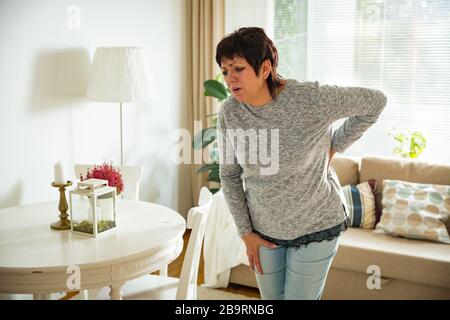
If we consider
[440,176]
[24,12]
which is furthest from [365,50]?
[24,12]

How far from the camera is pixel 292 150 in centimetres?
154

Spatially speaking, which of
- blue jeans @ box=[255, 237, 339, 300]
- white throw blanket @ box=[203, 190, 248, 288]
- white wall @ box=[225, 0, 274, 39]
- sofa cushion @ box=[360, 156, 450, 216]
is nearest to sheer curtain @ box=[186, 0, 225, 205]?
white wall @ box=[225, 0, 274, 39]

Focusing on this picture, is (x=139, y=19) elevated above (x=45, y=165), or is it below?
above

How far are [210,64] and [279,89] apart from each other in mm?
2612

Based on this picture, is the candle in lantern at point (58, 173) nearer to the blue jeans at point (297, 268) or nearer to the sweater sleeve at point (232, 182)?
the sweater sleeve at point (232, 182)

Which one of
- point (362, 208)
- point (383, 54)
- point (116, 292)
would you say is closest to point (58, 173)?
point (116, 292)

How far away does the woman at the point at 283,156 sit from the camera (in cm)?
153

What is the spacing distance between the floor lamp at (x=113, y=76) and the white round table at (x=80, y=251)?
0.78 meters

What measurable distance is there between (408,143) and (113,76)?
82.0 inches

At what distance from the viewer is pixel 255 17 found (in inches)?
156

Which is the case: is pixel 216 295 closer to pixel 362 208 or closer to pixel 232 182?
pixel 362 208

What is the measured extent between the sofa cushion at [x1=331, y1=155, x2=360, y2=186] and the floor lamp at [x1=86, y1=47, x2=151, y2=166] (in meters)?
1.38

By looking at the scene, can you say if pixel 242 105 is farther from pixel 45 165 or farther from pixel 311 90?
pixel 45 165
